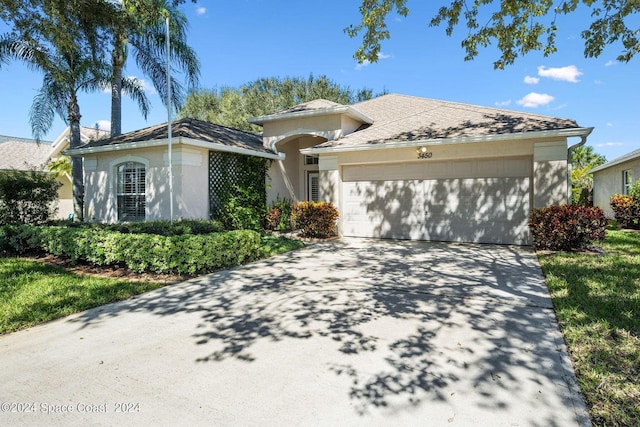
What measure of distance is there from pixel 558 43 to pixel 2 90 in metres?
16.9

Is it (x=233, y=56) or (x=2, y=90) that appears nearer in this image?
(x=2, y=90)

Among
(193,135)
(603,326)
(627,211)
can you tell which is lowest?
(603,326)

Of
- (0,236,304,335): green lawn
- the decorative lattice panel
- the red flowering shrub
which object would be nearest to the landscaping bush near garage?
the red flowering shrub

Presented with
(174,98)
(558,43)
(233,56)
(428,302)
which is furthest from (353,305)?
(233,56)

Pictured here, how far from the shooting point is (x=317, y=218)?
37.4ft

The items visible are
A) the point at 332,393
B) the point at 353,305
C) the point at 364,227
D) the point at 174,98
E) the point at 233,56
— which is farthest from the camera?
the point at 233,56

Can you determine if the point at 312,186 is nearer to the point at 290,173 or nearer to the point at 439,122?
the point at 290,173

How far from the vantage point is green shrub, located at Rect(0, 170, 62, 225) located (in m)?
10.9

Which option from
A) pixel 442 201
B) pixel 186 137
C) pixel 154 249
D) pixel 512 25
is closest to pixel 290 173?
pixel 186 137

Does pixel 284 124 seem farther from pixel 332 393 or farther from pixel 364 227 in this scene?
pixel 332 393

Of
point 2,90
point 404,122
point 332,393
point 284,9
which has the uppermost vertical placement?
point 284,9

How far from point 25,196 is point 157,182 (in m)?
4.26

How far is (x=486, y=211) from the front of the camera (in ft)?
33.6

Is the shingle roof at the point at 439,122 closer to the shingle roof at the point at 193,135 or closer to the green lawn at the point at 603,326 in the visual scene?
the shingle roof at the point at 193,135
